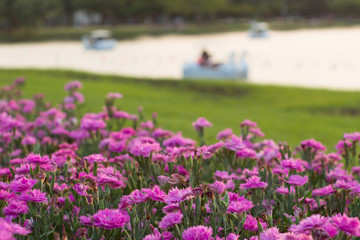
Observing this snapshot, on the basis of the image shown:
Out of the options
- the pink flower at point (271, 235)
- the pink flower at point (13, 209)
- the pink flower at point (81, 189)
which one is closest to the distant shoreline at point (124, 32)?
the pink flower at point (81, 189)

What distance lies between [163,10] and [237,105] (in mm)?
64919

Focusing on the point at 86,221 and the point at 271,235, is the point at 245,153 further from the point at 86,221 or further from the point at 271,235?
the point at 271,235

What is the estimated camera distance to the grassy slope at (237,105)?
8.18m

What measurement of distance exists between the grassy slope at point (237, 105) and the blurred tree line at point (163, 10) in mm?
43020

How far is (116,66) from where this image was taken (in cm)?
2908

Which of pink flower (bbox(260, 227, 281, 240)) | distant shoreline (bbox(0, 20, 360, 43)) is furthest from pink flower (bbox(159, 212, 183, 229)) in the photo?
distant shoreline (bbox(0, 20, 360, 43))

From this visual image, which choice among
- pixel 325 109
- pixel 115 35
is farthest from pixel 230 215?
pixel 115 35

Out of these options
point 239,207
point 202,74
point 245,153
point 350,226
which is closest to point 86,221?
point 239,207

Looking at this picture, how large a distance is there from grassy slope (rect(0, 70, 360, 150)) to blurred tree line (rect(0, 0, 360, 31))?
43020 millimetres

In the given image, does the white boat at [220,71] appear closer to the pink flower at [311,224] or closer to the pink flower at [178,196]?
the pink flower at [178,196]

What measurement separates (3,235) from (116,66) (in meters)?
27.8

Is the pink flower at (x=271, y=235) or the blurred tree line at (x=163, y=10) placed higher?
the pink flower at (x=271, y=235)

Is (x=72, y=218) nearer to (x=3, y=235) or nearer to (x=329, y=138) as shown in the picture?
(x=3, y=235)

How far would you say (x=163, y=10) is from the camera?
245ft
